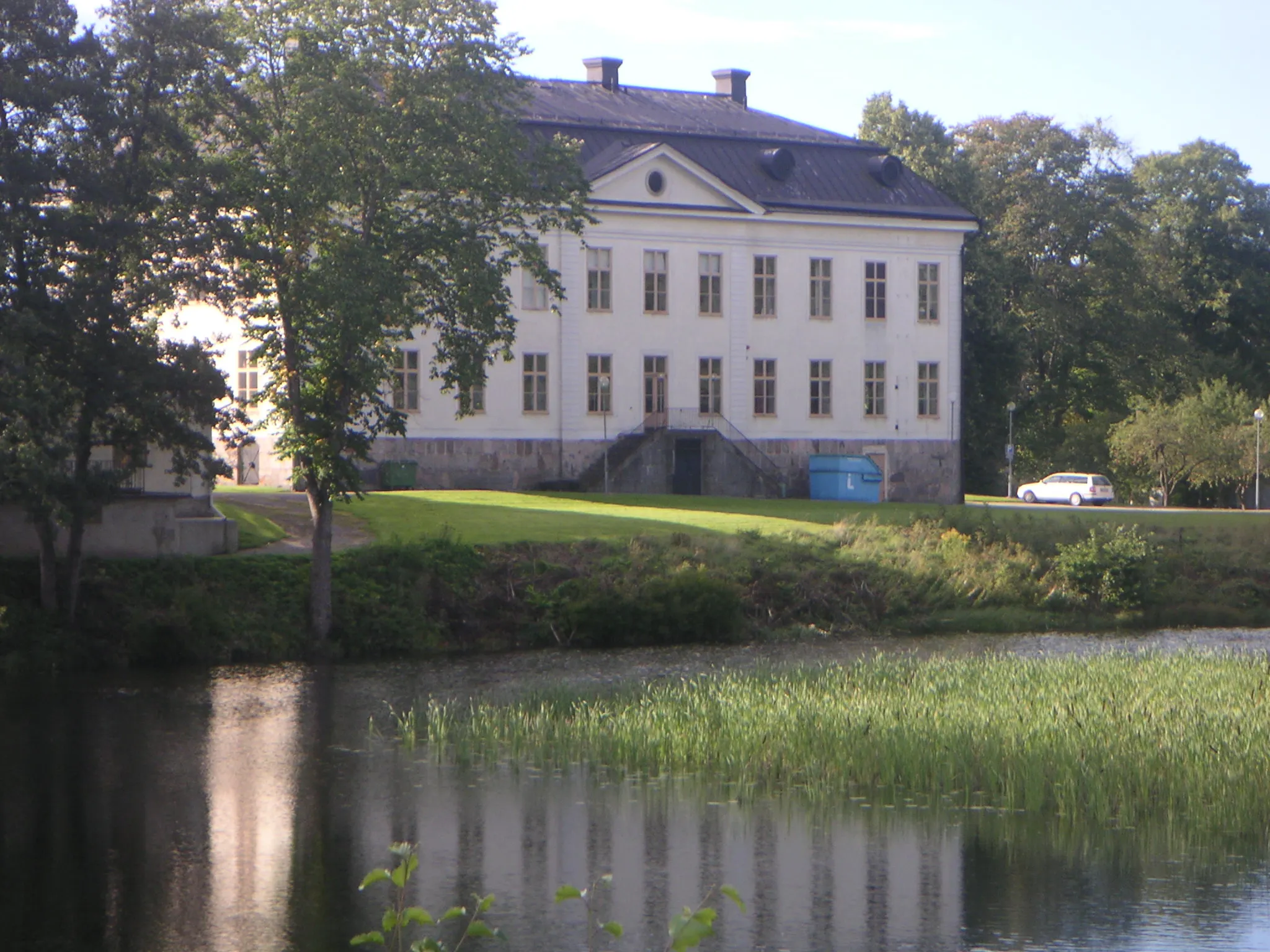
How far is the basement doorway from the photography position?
4788cm

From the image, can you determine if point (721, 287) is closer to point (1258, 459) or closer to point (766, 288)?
point (766, 288)

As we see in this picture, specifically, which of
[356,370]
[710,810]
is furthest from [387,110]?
[710,810]

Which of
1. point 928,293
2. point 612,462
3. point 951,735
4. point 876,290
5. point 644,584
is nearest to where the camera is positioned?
Result: point 951,735

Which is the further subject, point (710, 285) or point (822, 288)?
point (822, 288)

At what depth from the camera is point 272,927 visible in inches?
432

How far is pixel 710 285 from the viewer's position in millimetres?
49562

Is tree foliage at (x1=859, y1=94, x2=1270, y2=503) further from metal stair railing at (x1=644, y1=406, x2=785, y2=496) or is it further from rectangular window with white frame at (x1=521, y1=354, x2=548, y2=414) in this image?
rectangular window with white frame at (x1=521, y1=354, x2=548, y2=414)

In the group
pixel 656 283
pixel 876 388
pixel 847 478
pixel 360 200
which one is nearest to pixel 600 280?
pixel 656 283

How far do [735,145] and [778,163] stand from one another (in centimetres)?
145

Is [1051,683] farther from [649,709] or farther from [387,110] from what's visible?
[387,110]

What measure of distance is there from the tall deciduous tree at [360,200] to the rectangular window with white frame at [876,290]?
24.0 m

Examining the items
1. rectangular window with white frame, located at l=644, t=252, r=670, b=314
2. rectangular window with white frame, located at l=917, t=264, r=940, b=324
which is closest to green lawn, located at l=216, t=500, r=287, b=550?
rectangular window with white frame, located at l=644, t=252, r=670, b=314

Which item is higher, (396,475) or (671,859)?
(396,475)

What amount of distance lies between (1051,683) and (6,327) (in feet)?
47.6
